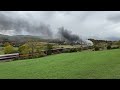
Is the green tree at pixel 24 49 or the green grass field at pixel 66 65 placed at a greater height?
the green tree at pixel 24 49

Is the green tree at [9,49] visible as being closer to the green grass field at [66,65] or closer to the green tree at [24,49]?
the green tree at [24,49]

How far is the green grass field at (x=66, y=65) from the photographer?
41.1 feet

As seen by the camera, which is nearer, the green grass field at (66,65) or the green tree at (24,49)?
the green grass field at (66,65)

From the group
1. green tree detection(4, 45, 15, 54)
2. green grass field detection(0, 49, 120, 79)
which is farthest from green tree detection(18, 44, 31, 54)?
green grass field detection(0, 49, 120, 79)

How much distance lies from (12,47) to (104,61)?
16.4ft

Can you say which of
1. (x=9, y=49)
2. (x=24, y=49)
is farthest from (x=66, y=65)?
(x=9, y=49)

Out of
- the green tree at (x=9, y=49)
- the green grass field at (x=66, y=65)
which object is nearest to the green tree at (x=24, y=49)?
the green tree at (x=9, y=49)

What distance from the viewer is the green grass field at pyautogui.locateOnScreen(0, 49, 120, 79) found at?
12.5 m

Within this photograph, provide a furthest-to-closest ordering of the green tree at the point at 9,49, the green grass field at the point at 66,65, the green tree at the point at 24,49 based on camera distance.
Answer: the green tree at the point at 24,49 < the green tree at the point at 9,49 < the green grass field at the point at 66,65

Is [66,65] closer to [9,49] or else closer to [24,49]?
[24,49]

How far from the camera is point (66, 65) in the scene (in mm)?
14750
